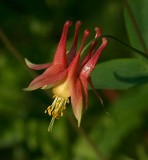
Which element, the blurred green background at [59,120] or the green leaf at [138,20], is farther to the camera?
the blurred green background at [59,120]

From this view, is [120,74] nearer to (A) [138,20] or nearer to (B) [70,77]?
(A) [138,20]

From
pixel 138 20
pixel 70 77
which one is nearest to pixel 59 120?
pixel 138 20

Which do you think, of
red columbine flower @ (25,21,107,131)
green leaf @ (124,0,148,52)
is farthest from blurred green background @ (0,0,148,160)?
red columbine flower @ (25,21,107,131)

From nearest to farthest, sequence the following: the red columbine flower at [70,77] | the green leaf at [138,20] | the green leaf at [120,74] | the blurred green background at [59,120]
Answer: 1. the red columbine flower at [70,77]
2. the green leaf at [120,74]
3. the green leaf at [138,20]
4. the blurred green background at [59,120]

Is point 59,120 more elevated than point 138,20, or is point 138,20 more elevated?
point 138,20

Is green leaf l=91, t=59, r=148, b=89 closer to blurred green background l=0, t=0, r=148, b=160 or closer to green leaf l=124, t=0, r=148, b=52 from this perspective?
green leaf l=124, t=0, r=148, b=52

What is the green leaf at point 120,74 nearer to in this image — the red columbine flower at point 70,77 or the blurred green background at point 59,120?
the red columbine flower at point 70,77

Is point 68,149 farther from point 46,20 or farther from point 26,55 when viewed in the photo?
point 46,20

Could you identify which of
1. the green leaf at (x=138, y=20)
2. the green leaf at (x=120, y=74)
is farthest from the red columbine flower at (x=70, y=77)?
the green leaf at (x=138, y=20)
